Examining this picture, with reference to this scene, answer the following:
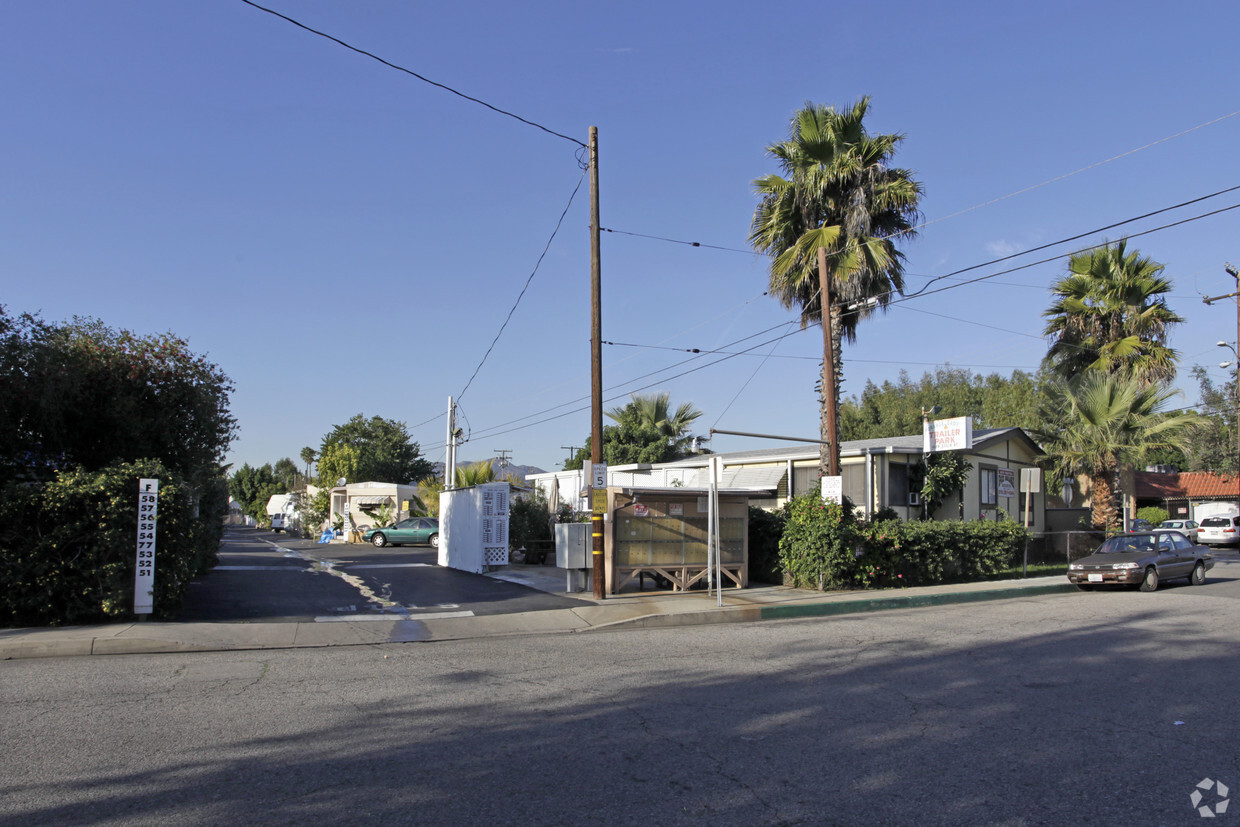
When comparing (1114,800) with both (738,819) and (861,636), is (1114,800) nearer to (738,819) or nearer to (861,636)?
(738,819)

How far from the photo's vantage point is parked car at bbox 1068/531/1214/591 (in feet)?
58.7

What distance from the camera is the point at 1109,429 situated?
2406 cm

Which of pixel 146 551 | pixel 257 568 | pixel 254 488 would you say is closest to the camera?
pixel 146 551

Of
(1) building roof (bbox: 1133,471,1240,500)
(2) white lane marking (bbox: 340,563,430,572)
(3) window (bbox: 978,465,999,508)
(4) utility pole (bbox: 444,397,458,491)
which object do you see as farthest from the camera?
(1) building roof (bbox: 1133,471,1240,500)

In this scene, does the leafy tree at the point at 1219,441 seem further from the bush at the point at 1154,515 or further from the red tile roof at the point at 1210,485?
the bush at the point at 1154,515

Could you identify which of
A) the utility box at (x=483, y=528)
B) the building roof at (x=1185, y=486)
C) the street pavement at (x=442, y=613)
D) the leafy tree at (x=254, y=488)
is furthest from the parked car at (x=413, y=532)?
the leafy tree at (x=254, y=488)

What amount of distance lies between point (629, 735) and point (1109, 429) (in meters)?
23.1

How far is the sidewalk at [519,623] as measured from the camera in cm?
993

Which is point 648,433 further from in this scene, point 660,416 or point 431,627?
point 431,627

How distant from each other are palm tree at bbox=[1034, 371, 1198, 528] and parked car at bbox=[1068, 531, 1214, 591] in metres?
5.03

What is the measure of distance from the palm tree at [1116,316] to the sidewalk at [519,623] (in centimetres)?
1136

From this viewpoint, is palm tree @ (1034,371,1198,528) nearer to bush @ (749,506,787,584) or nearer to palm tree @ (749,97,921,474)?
palm tree @ (749,97,921,474)

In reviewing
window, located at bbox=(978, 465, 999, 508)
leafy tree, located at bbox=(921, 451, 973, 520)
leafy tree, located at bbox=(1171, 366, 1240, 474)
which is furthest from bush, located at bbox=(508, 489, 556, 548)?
leafy tree, located at bbox=(1171, 366, 1240, 474)

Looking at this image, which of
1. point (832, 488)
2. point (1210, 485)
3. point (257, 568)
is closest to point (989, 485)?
point (832, 488)
